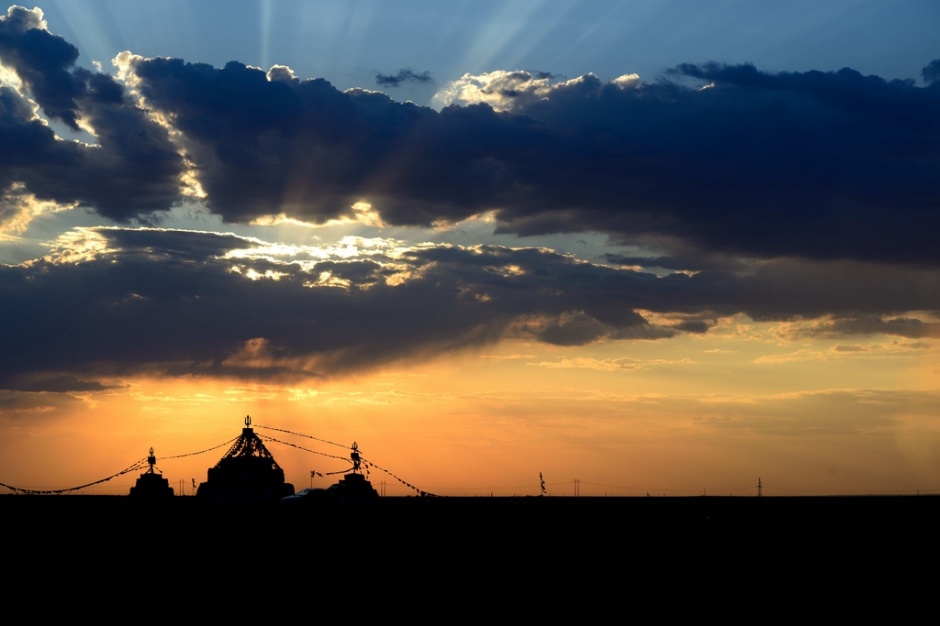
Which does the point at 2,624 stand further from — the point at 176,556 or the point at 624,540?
the point at 624,540

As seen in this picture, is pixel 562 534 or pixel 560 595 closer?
pixel 560 595

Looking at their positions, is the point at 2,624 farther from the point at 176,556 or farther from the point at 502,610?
the point at 176,556

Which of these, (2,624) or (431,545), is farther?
(431,545)

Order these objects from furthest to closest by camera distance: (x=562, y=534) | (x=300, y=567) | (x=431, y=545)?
(x=562, y=534) < (x=431, y=545) < (x=300, y=567)

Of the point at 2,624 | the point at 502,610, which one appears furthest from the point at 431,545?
the point at 2,624

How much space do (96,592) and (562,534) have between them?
106 metres

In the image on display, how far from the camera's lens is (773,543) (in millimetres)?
155375

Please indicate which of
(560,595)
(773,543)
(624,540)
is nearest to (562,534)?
(624,540)

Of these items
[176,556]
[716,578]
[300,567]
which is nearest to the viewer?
[716,578]

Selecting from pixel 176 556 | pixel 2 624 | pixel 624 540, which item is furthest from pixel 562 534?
pixel 2 624

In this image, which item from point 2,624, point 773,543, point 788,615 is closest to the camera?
point 2,624

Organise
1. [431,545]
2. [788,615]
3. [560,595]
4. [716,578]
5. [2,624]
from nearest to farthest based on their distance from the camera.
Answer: [2,624]
[788,615]
[560,595]
[716,578]
[431,545]

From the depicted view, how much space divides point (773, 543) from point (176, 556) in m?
85.6

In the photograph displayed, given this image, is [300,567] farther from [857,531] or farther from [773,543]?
[857,531]
